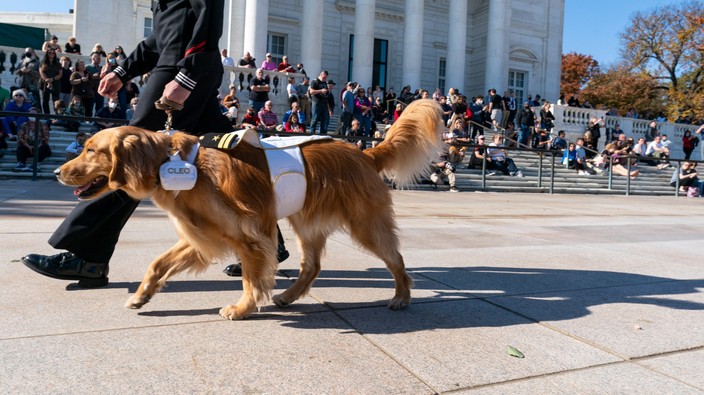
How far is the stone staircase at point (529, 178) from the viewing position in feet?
41.8

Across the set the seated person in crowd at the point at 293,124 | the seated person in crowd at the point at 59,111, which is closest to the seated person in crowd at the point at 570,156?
the seated person in crowd at the point at 293,124

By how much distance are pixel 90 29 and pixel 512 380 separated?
27946 mm

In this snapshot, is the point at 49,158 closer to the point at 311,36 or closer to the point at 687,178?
the point at 311,36

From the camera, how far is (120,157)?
2.87 m

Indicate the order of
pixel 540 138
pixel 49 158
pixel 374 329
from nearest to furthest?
1. pixel 374 329
2. pixel 49 158
3. pixel 540 138

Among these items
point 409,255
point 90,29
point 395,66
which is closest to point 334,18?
point 395,66

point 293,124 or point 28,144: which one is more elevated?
point 293,124

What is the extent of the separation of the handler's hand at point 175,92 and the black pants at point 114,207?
19 centimetres

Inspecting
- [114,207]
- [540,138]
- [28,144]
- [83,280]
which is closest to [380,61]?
[540,138]

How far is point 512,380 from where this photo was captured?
93.8 inches

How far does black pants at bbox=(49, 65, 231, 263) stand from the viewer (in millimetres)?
3527

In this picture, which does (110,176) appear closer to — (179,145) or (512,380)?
(179,145)

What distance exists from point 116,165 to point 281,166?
902 millimetres

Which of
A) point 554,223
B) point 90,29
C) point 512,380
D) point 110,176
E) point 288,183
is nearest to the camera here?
point 512,380
